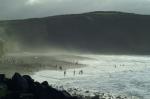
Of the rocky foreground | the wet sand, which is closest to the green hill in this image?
the wet sand

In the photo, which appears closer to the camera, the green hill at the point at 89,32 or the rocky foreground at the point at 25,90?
the rocky foreground at the point at 25,90

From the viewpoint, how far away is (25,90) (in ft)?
58.3

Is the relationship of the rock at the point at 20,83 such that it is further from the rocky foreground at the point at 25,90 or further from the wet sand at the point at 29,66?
the wet sand at the point at 29,66

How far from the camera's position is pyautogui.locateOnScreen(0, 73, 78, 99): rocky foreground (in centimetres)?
1678

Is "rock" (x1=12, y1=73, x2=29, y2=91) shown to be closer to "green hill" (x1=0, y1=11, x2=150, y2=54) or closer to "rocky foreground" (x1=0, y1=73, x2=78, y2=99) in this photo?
"rocky foreground" (x1=0, y1=73, x2=78, y2=99)

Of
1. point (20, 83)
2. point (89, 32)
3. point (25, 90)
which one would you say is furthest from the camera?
point (89, 32)

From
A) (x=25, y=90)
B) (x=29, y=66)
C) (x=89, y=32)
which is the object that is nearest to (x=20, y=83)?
(x=25, y=90)

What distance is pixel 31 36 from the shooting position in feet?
378

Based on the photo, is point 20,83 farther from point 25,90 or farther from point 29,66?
point 29,66

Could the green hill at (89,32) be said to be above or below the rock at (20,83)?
above

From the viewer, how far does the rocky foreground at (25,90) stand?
55.1ft

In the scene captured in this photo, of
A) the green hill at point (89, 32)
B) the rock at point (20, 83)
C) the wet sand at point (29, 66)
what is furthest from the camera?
the green hill at point (89, 32)

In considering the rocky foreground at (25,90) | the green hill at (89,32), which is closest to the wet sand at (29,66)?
the rocky foreground at (25,90)

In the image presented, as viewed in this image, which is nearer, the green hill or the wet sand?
the wet sand
